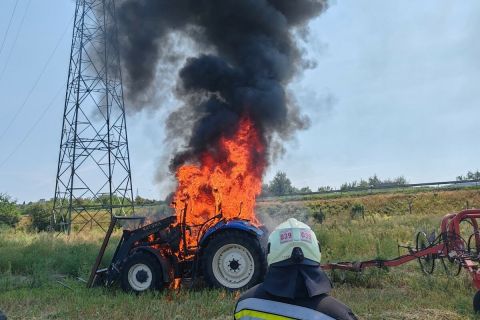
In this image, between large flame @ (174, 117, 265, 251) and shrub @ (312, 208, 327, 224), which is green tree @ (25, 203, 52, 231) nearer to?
shrub @ (312, 208, 327, 224)

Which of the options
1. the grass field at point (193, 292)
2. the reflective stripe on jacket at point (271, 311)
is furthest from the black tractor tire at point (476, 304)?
the reflective stripe on jacket at point (271, 311)

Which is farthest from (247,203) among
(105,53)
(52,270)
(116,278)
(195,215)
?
(105,53)

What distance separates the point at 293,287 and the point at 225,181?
8303 mm

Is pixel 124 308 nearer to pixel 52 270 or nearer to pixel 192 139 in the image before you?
pixel 52 270

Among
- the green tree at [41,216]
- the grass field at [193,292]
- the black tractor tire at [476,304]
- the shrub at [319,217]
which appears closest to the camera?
the black tractor tire at [476,304]

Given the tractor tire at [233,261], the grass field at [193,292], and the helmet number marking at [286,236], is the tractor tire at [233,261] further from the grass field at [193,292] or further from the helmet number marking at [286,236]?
the helmet number marking at [286,236]

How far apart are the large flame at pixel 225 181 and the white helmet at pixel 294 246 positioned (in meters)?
6.44

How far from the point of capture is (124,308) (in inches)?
261

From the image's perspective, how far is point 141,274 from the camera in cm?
782

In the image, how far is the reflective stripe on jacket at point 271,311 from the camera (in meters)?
1.89

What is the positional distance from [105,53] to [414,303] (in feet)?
54.4

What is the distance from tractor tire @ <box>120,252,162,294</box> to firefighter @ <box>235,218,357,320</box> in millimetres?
5932

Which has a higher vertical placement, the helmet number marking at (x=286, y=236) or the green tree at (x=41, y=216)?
the green tree at (x=41, y=216)

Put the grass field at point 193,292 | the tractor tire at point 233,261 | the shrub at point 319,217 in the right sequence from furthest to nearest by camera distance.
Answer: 1. the shrub at point 319,217
2. the tractor tire at point 233,261
3. the grass field at point 193,292
